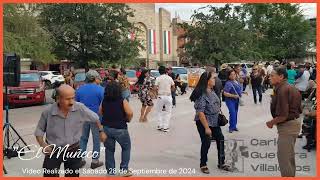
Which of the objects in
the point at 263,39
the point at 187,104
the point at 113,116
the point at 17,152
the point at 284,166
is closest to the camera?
the point at 284,166

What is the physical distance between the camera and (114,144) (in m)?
7.04

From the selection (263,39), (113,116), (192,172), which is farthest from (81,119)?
(263,39)

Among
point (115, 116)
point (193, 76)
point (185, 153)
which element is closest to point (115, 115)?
point (115, 116)

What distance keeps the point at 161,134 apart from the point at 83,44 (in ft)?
46.6

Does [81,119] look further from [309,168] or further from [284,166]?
[309,168]

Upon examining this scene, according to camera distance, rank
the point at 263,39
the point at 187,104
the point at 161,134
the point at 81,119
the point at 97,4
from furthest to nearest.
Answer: the point at 263,39
the point at 97,4
the point at 187,104
the point at 161,134
the point at 81,119

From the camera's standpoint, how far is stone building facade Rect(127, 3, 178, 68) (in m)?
66.6

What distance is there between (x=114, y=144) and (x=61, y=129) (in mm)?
1632

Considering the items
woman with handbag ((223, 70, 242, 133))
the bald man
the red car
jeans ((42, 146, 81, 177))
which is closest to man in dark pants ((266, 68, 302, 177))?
the bald man

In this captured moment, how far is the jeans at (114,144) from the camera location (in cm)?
691

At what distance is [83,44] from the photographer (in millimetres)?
24469

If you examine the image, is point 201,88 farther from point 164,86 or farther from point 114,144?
point 164,86

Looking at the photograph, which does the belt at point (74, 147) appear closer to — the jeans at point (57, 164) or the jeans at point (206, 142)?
the jeans at point (57, 164)

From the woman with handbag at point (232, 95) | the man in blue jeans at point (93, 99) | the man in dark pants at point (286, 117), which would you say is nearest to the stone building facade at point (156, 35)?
the woman with handbag at point (232, 95)
